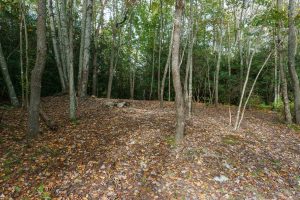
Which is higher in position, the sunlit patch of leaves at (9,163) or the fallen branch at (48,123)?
the fallen branch at (48,123)

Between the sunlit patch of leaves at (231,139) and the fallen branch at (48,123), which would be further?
the fallen branch at (48,123)

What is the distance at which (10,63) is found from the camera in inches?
491

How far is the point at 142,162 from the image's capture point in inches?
212

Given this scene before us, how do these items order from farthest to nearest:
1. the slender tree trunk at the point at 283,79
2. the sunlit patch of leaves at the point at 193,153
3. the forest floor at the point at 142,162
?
1. the slender tree trunk at the point at 283,79
2. the sunlit patch of leaves at the point at 193,153
3. the forest floor at the point at 142,162

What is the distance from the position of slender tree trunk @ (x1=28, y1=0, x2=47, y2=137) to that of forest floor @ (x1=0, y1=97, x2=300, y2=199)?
0.50 metres

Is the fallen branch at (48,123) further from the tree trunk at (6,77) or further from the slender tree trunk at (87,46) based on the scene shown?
the slender tree trunk at (87,46)

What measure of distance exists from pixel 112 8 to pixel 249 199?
598 inches

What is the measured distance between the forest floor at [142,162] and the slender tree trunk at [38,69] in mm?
503

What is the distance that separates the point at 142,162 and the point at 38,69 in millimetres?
3505

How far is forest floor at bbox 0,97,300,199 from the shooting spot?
4.51 metres

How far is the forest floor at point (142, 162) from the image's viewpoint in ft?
14.8

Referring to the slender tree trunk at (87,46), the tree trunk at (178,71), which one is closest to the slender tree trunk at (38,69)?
the tree trunk at (178,71)

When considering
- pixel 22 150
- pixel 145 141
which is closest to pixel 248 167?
pixel 145 141

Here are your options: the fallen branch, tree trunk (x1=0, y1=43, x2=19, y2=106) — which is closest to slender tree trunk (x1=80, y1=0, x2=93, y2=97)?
tree trunk (x1=0, y1=43, x2=19, y2=106)
